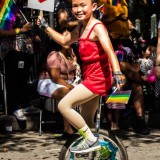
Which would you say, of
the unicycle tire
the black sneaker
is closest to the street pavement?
the black sneaker

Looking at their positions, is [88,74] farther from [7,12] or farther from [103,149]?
[7,12]

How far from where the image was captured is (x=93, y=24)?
4.98 m

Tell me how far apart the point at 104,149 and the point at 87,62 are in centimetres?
88

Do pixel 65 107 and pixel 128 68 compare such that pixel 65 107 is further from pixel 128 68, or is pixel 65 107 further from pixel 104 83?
pixel 128 68

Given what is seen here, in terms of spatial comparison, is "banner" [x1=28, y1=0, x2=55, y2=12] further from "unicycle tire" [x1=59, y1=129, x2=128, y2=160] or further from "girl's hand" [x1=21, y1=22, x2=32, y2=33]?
"unicycle tire" [x1=59, y1=129, x2=128, y2=160]

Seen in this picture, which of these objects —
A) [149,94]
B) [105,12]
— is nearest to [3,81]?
[105,12]

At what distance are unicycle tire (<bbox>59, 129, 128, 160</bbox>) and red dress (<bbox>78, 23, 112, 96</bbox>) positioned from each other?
17.8 inches

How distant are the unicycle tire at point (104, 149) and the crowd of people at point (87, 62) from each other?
108 mm

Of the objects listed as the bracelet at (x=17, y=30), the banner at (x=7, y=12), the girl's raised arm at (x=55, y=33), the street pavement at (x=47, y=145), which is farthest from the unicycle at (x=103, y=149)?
the bracelet at (x=17, y=30)

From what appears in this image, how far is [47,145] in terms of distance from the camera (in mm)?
7117

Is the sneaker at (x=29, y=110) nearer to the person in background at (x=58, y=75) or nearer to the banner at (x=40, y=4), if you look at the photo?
the person in background at (x=58, y=75)

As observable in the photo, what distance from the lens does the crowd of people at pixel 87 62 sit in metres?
4.98

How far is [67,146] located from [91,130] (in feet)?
0.95

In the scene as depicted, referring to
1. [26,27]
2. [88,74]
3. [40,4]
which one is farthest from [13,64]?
[88,74]
